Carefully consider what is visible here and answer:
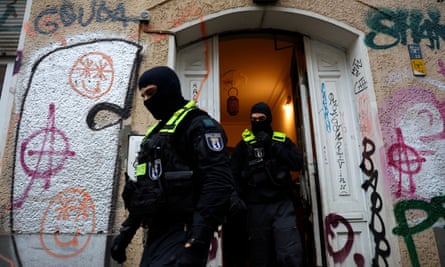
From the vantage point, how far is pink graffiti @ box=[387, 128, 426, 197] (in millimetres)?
3503

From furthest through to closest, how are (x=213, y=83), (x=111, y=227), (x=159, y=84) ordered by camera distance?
(x=213, y=83) < (x=111, y=227) < (x=159, y=84)

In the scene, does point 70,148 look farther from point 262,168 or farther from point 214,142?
point 214,142

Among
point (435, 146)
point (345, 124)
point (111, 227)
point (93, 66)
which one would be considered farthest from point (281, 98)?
point (111, 227)

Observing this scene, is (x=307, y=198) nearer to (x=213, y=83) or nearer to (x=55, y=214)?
(x=213, y=83)

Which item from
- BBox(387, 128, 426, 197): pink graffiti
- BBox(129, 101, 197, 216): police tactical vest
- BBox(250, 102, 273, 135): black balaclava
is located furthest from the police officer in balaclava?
BBox(129, 101, 197, 216): police tactical vest

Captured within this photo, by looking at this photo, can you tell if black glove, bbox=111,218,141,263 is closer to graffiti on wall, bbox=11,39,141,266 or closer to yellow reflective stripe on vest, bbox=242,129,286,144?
graffiti on wall, bbox=11,39,141,266

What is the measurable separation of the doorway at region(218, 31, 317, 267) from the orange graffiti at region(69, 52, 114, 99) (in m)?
1.60

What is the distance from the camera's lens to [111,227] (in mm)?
3205

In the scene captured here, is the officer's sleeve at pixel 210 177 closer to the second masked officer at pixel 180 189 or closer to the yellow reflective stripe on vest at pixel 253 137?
the second masked officer at pixel 180 189

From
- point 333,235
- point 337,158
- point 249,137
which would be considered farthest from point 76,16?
point 333,235

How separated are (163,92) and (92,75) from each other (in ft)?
6.54

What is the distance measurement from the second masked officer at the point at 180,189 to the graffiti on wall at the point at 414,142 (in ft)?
8.18

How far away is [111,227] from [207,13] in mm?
2678

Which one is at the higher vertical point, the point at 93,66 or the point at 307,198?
the point at 93,66
